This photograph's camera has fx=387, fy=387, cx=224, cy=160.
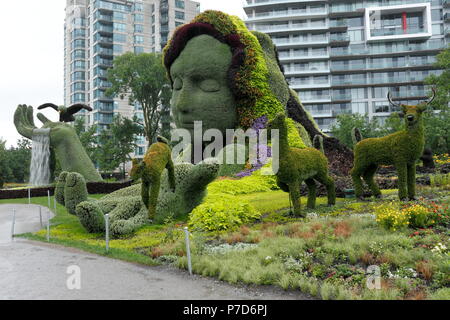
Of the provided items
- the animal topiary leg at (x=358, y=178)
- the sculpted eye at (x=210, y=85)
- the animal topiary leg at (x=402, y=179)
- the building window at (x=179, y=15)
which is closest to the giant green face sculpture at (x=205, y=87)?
the sculpted eye at (x=210, y=85)

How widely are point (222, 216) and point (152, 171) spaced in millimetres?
2381

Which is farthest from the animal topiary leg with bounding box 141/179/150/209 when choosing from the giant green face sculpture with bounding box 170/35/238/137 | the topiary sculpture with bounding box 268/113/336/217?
the giant green face sculpture with bounding box 170/35/238/137

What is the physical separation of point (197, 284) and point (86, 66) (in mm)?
83062

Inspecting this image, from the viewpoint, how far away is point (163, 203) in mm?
11969

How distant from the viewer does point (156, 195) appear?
36.9ft

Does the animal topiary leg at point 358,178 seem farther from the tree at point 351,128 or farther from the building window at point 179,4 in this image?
the building window at point 179,4

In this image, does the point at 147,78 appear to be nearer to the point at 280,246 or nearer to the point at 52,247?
the point at 52,247

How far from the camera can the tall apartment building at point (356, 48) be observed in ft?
205

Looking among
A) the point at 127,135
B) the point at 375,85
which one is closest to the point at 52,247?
the point at 127,135

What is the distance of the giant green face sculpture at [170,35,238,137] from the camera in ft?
65.1

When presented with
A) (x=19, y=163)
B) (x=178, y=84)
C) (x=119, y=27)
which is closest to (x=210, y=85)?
(x=178, y=84)

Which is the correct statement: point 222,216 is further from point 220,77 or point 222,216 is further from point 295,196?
point 220,77

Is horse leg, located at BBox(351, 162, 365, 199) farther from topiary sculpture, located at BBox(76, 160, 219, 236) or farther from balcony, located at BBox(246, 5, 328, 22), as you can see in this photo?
balcony, located at BBox(246, 5, 328, 22)
